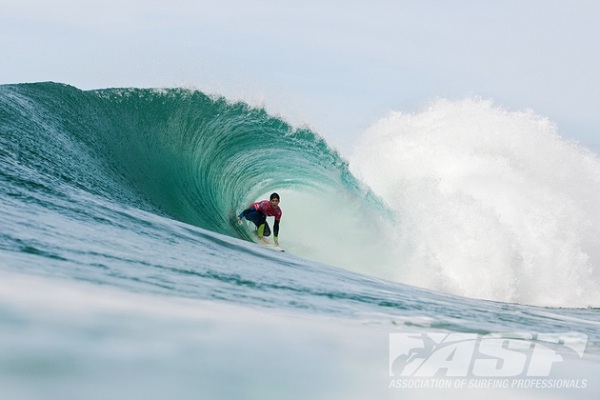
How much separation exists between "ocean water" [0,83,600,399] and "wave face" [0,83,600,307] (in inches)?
1.8

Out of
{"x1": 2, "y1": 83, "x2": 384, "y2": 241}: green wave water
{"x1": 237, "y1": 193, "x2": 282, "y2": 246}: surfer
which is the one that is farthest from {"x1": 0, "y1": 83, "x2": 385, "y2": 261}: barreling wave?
{"x1": 237, "y1": 193, "x2": 282, "y2": 246}: surfer

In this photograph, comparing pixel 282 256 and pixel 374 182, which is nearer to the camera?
pixel 282 256

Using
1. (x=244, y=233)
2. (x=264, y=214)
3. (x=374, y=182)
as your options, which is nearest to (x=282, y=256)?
(x=264, y=214)

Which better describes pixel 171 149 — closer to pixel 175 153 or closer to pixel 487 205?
pixel 175 153

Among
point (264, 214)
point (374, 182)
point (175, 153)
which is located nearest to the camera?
point (264, 214)

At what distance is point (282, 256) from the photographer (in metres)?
6.55

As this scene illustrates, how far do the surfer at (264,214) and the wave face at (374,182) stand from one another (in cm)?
58

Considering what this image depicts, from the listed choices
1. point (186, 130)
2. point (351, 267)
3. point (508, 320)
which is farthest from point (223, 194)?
point (508, 320)

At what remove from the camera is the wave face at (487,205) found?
1181cm

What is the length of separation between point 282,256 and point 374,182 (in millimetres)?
9226

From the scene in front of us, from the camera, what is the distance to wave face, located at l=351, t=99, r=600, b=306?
1181 cm

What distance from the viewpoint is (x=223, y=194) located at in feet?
43.5

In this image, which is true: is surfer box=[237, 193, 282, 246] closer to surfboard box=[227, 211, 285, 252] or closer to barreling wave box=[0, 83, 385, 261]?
surfboard box=[227, 211, 285, 252]

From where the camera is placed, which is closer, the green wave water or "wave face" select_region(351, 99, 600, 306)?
the green wave water
